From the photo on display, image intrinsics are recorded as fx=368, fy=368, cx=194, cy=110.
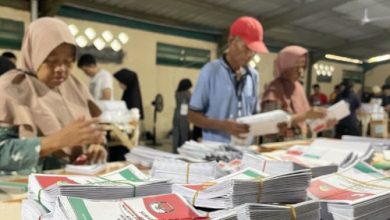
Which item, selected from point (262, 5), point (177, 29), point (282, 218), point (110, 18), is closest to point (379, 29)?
point (262, 5)

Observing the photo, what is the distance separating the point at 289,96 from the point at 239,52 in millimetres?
416

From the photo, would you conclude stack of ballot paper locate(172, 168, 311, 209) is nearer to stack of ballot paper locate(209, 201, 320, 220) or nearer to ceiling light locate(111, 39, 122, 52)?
stack of ballot paper locate(209, 201, 320, 220)

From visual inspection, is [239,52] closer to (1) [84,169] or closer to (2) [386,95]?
(2) [386,95]

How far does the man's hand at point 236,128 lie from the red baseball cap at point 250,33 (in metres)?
0.38

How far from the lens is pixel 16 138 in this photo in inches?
44.2

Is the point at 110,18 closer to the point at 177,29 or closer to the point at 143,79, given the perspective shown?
the point at 177,29

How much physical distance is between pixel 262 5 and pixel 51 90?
3.99 feet

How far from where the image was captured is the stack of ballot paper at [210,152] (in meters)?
1.09

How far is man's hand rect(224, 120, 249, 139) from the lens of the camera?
4.92ft

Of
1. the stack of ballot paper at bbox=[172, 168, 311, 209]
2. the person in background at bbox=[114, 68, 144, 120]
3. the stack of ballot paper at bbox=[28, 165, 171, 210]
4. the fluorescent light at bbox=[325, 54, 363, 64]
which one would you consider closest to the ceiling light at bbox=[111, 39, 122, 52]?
the person in background at bbox=[114, 68, 144, 120]

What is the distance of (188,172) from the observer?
0.74 metres

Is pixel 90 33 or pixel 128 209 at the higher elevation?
pixel 90 33

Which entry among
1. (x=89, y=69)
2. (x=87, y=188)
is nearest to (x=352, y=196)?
(x=87, y=188)

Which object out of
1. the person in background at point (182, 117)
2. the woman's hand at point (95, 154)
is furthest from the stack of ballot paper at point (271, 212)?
the person in background at point (182, 117)
